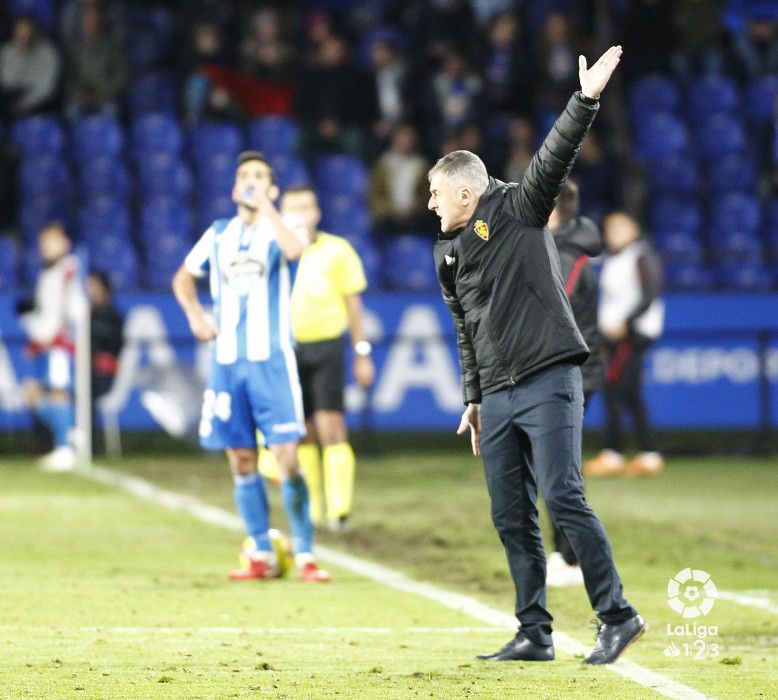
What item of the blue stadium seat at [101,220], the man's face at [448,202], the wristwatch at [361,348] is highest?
the blue stadium seat at [101,220]

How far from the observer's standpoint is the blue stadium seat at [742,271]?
2041cm

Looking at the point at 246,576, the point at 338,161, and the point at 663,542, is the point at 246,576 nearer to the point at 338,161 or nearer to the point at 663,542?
the point at 663,542

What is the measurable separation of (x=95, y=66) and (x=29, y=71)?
2.54ft

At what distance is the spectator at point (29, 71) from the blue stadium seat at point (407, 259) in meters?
4.44

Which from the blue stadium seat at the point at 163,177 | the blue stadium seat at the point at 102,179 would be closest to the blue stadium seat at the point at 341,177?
the blue stadium seat at the point at 163,177

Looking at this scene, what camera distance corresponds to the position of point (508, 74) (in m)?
21.9

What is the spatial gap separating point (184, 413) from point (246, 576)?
8758mm

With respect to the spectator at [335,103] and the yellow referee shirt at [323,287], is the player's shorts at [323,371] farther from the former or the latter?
the spectator at [335,103]

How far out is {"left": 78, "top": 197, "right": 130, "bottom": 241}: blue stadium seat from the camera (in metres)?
19.8

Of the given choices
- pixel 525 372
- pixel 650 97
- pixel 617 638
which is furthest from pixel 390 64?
pixel 617 638

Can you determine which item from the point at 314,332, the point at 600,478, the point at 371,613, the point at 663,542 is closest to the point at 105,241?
the point at 600,478

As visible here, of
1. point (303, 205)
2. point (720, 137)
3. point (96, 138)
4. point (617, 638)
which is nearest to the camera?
point (617, 638)

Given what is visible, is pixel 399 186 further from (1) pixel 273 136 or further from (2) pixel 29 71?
(2) pixel 29 71

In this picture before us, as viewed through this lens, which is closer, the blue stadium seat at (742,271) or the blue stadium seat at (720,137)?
the blue stadium seat at (742,271)
